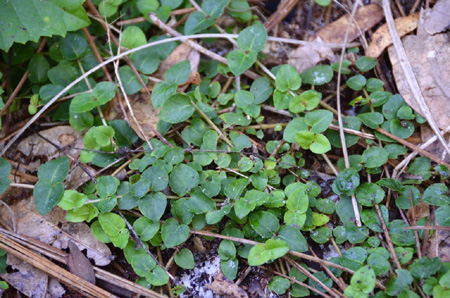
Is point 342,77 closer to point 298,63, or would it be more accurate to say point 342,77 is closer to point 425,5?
point 298,63

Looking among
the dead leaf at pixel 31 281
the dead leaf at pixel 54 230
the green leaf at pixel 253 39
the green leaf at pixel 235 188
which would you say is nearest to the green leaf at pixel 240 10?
the green leaf at pixel 253 39

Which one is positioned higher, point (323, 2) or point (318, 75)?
point (323, 2)

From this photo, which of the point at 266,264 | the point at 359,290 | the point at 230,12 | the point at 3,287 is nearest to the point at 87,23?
the point at 230,12

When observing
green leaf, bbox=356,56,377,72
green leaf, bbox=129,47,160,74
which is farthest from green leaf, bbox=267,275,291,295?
green leaf, bbox=129,47,160,74

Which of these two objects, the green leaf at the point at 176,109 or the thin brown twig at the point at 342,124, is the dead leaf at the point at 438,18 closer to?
the thin brown twig at the point at 342,124

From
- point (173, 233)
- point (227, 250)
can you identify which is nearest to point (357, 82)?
point (227, 250)

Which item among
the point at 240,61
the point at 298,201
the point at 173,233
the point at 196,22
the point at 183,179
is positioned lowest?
the point at 173,233

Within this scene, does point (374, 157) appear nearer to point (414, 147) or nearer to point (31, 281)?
point (414, 147)
